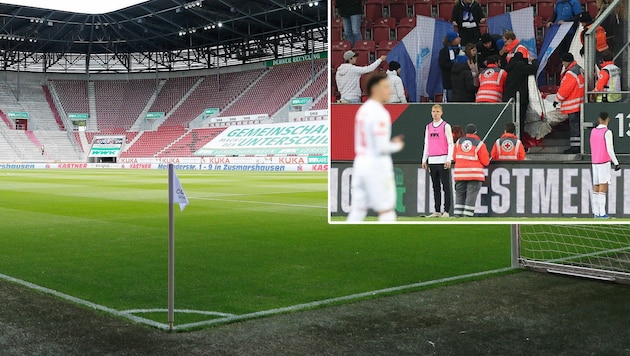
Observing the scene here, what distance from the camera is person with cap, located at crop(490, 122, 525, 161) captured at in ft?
14.1

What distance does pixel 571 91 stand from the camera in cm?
436

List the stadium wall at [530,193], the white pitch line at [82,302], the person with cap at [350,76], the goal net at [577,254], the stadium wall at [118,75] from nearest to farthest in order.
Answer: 1. the person with cap at [350,76]
2. the stadium wall at [530,193]
3. the white pitch line at [82,302]
4. the goal net at [577,254]
5. the stadium wall at [118,75]

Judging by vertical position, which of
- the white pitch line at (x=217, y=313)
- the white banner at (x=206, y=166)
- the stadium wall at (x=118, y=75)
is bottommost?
the white pitch line at (x=217, y=313)

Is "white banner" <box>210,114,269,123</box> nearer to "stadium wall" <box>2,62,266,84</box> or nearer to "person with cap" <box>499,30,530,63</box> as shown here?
"stadium wall" <box>2,62,266,84</box>

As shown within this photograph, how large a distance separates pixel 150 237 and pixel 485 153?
10.2 meters

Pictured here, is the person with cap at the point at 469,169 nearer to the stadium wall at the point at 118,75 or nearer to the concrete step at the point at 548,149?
the concrete step at the point at 548,149

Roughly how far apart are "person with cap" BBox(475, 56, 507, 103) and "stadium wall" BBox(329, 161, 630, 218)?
0.45 metres

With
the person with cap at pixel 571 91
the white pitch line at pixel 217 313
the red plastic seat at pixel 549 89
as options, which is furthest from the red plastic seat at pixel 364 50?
the white pitch line at pixel 217 313

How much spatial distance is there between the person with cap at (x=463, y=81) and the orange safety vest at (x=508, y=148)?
351mm

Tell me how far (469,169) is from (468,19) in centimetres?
94

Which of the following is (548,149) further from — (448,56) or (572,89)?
(448,56)

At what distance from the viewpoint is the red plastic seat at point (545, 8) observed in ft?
14.4

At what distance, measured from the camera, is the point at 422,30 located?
169 inches

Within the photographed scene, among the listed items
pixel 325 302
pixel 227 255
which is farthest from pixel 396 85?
pixel 227 255
